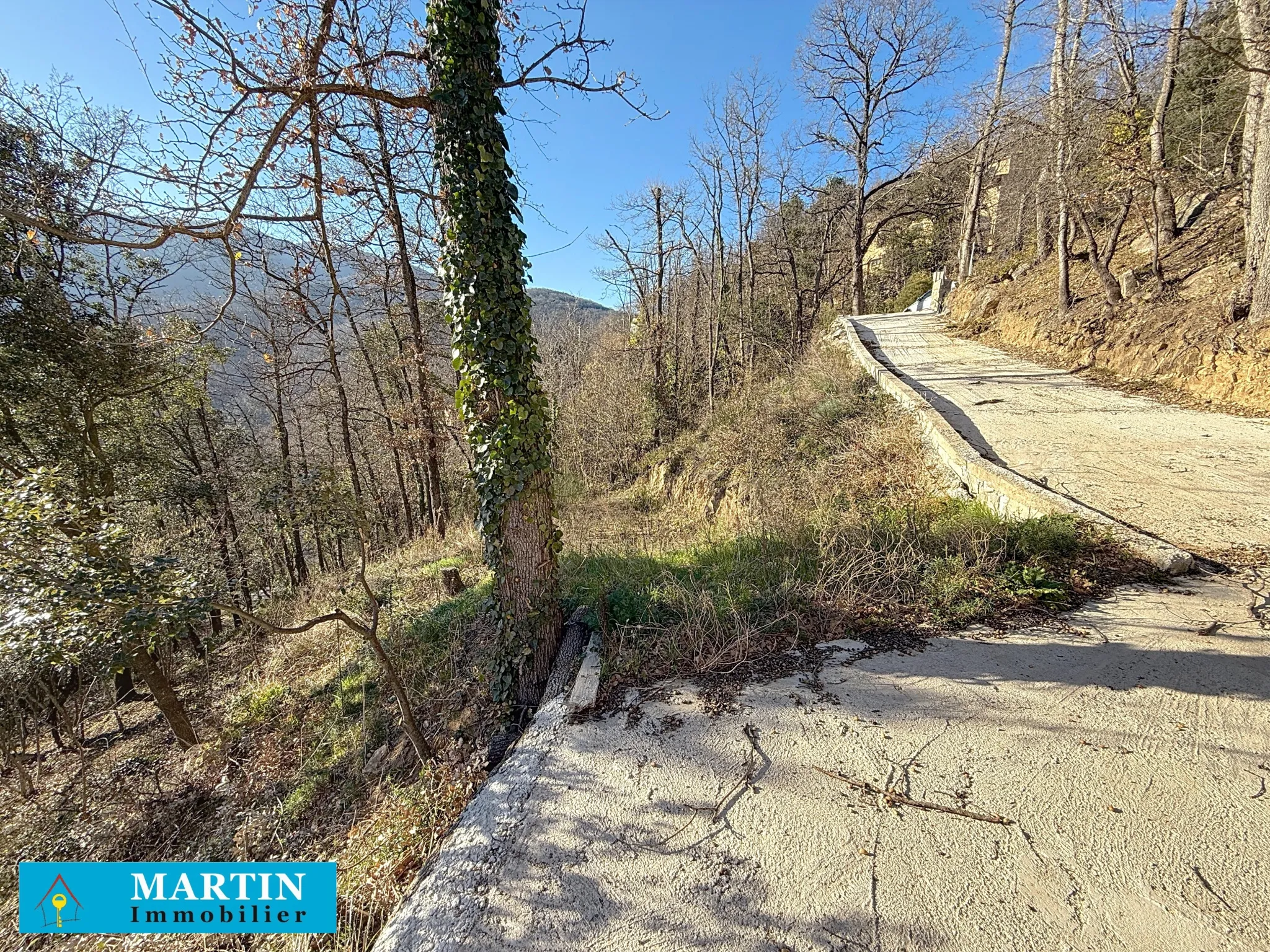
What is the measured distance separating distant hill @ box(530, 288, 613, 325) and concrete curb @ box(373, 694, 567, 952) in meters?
34.6

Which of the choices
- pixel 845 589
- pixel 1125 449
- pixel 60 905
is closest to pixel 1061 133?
pixel 1125 449

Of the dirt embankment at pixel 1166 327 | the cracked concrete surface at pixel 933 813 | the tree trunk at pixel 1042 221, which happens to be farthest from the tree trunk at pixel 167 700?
the tree trunk at pixel 1042 221

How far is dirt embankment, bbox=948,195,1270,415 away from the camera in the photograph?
6.57 m

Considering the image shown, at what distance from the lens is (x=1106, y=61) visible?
7387 millimetres

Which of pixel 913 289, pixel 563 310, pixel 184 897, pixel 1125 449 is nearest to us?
pixel 184 897

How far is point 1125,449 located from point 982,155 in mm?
14456

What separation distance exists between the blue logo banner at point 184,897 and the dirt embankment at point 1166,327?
1097 cm

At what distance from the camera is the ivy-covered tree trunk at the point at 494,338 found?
10.8 ft

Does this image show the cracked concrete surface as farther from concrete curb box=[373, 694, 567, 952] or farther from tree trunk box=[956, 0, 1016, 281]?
tree trunk box=[956, 0, 1016, 281]

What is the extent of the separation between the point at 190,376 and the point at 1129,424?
51.3 ft

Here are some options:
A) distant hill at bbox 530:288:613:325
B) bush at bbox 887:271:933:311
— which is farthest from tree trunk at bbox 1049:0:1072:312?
distant hill at bbox 530:288:613:325

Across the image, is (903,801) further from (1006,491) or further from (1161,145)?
(1161,145)

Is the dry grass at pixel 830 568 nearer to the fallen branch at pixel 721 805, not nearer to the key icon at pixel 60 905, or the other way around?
the fallen branch at pixel 721 805

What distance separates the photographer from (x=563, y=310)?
5938cm
